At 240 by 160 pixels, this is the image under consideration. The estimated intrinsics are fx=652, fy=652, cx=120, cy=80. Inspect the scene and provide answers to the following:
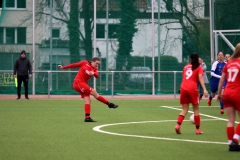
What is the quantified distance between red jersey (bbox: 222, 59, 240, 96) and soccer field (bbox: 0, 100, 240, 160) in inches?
40.9

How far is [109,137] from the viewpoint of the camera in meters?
13.4

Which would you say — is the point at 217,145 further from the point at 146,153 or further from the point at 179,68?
the point at 179,68

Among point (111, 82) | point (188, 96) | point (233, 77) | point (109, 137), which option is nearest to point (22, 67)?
point (111, 82)

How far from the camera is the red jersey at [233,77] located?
1107cm

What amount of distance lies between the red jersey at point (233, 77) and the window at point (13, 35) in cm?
2655

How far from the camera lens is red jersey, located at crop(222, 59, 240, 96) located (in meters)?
11.1

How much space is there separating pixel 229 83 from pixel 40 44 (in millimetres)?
26619

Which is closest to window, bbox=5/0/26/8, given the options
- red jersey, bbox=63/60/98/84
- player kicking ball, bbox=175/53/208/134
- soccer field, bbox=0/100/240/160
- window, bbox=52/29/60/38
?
window, bbox=52/29/60/38

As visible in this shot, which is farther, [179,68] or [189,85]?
[179,68]

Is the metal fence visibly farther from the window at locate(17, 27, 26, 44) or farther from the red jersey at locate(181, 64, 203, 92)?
the red jersey at locate(181, 64, 203, 92)

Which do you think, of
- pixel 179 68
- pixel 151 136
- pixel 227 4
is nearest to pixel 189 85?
pixel 151 136

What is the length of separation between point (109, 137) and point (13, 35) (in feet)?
80.2

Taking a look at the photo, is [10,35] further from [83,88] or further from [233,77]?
[233,77]

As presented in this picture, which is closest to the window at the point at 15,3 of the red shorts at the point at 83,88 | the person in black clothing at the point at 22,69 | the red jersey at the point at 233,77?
the person in black clothing at the point at 22,69
